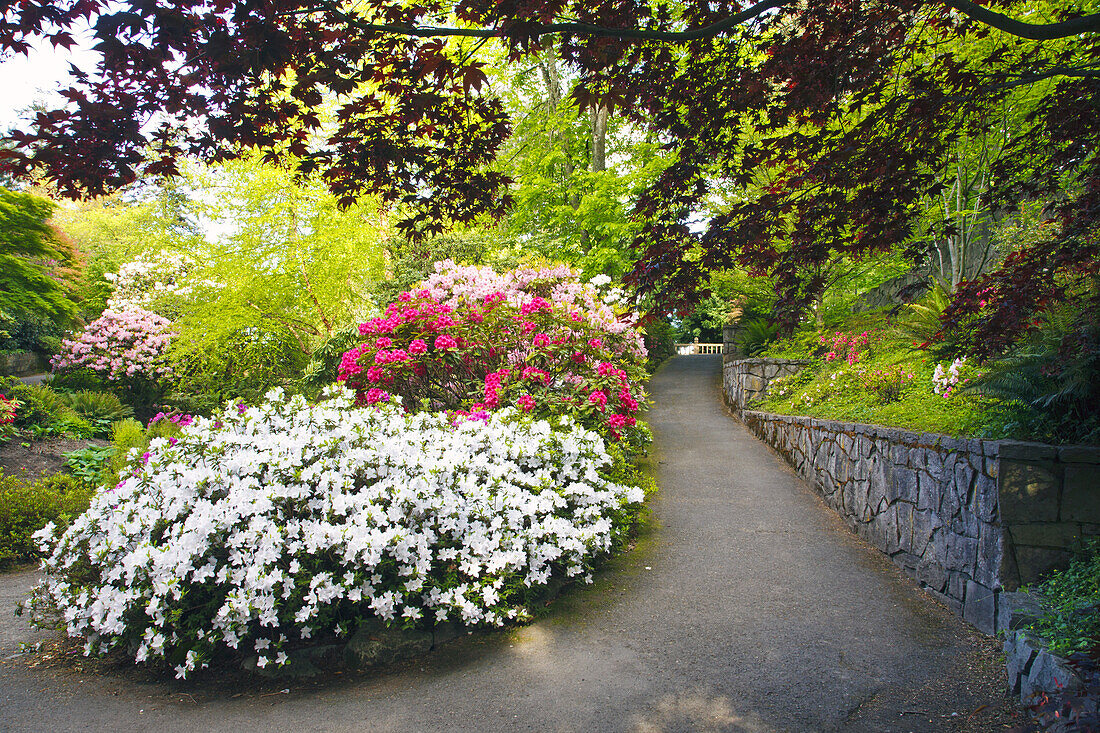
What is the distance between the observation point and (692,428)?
9.43 m

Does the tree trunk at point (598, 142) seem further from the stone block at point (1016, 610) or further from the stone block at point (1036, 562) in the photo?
the stone block at point (1016, 610)

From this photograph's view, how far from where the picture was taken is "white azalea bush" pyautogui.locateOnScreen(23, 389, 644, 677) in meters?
2.89

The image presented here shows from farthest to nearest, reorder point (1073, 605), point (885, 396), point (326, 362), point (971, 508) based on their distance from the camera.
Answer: point (326, 362), point (885, 396), point (971, 508), point (1073, 605)

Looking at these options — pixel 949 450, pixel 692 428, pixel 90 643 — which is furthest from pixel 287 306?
pixel 949 450

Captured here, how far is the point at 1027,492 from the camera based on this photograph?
312 centimetres

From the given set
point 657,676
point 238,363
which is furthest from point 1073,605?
point 238,363

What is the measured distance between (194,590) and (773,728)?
2.88 meters

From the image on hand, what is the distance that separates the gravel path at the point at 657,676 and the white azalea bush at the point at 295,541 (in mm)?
212

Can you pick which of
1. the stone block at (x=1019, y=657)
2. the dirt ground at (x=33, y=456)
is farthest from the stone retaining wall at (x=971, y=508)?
the dirt ground at (x=33, y=456)

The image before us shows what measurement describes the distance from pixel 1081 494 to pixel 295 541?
4.19 meters

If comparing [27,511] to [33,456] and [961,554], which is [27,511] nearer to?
[33,456]

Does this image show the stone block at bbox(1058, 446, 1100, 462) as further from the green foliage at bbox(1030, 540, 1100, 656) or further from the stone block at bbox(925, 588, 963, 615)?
the stone block at bbox(925, 588, 963, 615)

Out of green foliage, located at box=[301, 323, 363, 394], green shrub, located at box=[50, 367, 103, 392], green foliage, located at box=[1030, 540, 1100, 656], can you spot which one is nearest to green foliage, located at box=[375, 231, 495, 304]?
green foliage, located at box=[301, 323, 363, 394]

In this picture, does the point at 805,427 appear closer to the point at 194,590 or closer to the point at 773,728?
the point at 773,728
